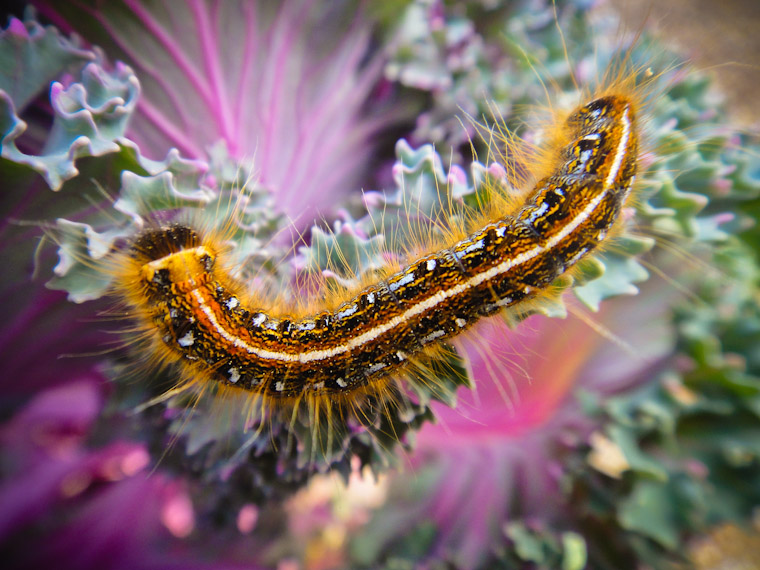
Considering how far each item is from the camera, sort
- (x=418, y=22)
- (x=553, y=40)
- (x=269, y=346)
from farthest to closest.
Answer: (x=553, y=40), (x=418, y=22), (x=269, y=346)

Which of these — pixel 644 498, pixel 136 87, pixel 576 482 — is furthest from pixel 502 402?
pixel 136 87

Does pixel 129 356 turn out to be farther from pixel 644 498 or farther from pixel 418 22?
pixel 644 498

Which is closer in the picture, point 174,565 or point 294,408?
point 294,408

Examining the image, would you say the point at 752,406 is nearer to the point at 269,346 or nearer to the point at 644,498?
the point at 644,498

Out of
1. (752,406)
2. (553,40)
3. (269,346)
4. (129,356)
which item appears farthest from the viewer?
(553,40)

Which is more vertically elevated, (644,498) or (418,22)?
(418,22)

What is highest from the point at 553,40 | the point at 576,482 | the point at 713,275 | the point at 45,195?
the point at 553,40

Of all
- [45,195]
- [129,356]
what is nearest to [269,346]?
[129,356]
